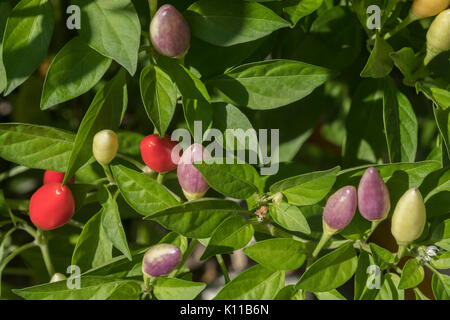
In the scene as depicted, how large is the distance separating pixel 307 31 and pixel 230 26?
0.23 meters

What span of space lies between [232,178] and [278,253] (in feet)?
0.41

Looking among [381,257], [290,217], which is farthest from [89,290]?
[381,257]

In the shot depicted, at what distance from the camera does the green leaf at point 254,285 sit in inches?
31.3

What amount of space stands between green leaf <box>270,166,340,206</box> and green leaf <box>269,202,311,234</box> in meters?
0.01

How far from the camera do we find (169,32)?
709 millimetres

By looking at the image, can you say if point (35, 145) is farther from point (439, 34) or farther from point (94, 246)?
point (439, 34)

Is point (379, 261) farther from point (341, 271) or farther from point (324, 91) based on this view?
point (324, 91)

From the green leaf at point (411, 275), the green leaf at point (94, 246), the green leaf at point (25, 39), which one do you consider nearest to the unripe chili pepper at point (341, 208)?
the green leaf at point (411, 275)

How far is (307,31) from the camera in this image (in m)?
0.96

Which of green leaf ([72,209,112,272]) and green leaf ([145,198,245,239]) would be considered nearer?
green leaf ([145,198,245,239])

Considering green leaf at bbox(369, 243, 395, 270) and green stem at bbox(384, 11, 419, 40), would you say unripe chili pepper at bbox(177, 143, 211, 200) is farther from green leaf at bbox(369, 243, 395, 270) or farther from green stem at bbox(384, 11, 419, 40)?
green stem at bbox(384, 11, 419, 40)

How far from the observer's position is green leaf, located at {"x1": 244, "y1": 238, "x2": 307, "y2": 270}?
2.52 ft

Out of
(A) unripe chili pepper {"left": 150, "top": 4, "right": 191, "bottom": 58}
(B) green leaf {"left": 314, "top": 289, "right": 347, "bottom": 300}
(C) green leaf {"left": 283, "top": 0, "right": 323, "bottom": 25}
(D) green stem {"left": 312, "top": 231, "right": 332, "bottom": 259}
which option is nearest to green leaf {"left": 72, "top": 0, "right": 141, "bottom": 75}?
(A) unripe chili pepper {"left": 150, "top": 4, "right": 191, "bottom": 58}

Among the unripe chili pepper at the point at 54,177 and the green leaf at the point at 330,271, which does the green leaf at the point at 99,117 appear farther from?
the green leaf at the point at 330,271
